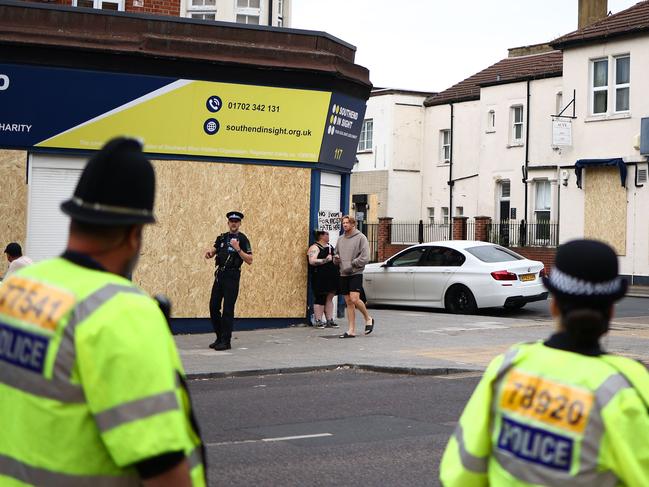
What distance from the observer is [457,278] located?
21.6m

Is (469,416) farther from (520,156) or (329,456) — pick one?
(520,156)

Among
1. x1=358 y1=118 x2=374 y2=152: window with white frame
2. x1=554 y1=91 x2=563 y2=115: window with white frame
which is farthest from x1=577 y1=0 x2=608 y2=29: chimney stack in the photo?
x1=358 y1=118 x2=374 y2=152: window with white frame

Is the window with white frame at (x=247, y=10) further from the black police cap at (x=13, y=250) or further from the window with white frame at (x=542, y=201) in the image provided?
the window with white frame at (x=542, y=201)

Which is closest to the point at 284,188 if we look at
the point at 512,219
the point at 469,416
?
the point at 469,416

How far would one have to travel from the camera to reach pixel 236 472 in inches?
303

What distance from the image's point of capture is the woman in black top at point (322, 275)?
58.8 feet

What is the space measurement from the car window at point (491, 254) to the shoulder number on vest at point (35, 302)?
18932 mm

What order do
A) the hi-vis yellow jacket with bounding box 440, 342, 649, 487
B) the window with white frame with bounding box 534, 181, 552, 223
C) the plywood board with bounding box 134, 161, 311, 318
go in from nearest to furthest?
the hi-vis yellow jacket with bounding box 440, 342, 649, 487, the plywood board with bounding box 134, 161, 311, 318, the window with white frame with bounding box 534, 181, 552, 223

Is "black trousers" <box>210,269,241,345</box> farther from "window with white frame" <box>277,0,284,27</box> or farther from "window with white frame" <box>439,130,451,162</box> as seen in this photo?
"window with white frame" <box>439,130,451,162</box>

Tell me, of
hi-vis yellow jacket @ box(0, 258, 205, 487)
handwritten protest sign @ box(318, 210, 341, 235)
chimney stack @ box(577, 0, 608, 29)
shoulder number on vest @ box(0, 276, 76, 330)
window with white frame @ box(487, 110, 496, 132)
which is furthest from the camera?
window with white frame @ box(487, 110, 496, 132)

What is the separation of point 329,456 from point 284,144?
10328mm

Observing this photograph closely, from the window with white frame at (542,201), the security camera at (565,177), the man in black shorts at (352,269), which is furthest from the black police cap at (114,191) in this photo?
the window with white frame at (542,201)

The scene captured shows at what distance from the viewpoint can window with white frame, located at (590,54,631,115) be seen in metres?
33.7

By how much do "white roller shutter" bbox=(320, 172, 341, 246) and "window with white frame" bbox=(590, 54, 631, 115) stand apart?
1691cm
